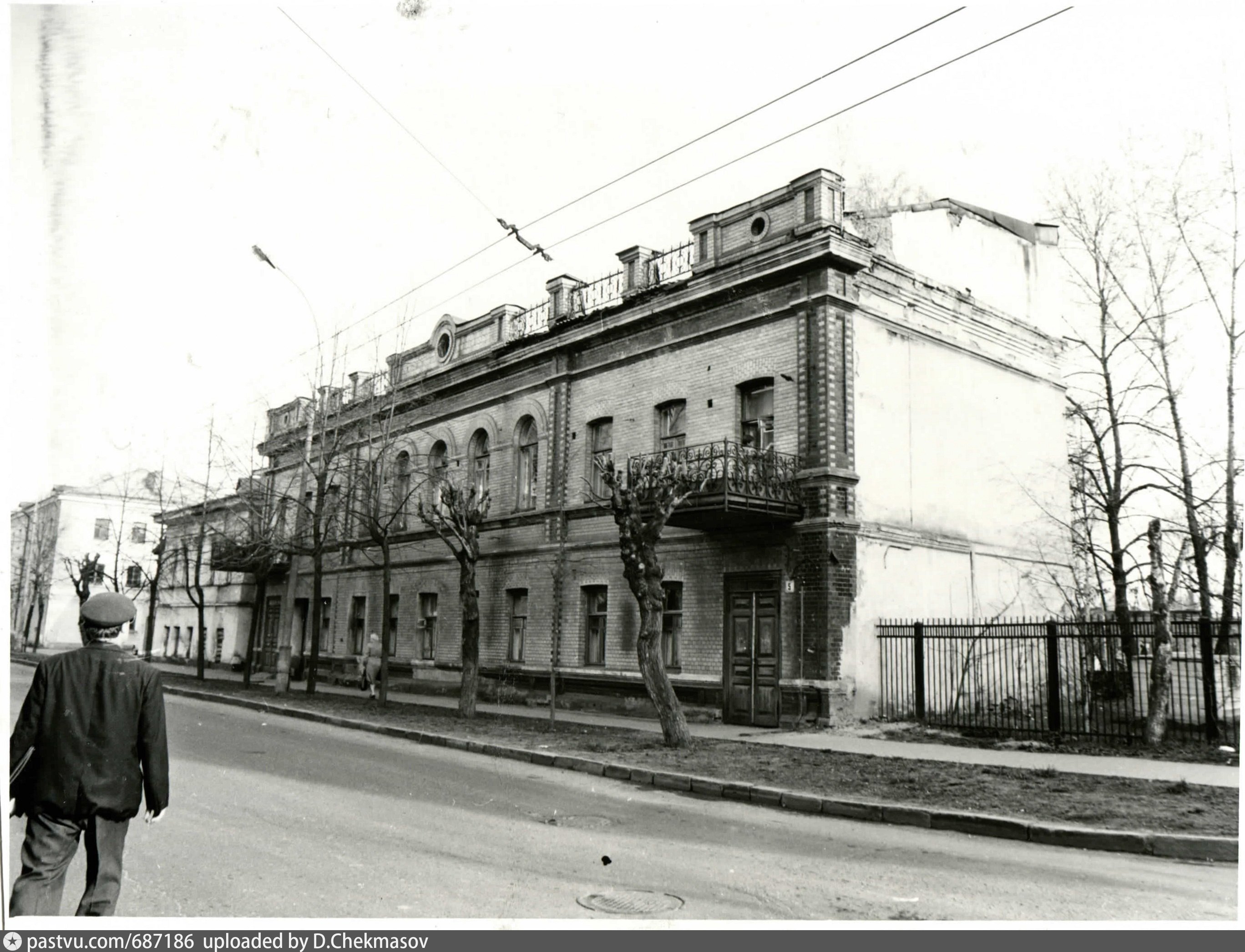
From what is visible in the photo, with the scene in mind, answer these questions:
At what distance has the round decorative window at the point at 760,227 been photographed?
17406 millimetres

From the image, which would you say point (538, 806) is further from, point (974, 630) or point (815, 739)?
point (974, 630)

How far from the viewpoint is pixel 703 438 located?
18188 millimetres

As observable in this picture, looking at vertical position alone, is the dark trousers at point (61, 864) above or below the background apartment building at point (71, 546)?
below

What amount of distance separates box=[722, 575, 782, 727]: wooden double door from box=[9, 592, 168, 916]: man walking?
40.8ft

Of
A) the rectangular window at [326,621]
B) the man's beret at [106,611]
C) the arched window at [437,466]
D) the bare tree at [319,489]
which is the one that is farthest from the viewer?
the rectangular window at [326,621]

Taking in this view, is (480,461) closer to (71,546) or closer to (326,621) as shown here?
(326,621)

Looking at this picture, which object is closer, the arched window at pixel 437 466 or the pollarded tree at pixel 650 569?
the pollarded tree at pixel 650 569

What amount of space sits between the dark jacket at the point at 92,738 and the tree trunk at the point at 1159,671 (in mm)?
12362

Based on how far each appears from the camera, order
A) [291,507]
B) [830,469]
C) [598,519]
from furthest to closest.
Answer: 1. [291,507]
2. [598,519]
3. [830,469]

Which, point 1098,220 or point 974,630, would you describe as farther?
point 974,630

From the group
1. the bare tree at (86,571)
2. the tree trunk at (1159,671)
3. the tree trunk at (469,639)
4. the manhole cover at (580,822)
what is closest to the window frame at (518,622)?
the tree trunk at (469,639)

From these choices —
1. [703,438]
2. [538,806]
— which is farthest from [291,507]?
[538,806]

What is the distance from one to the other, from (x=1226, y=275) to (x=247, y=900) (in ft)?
34.4

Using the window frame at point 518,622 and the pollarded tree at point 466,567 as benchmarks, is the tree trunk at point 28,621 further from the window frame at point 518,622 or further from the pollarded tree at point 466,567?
the window frame at point 518,622
